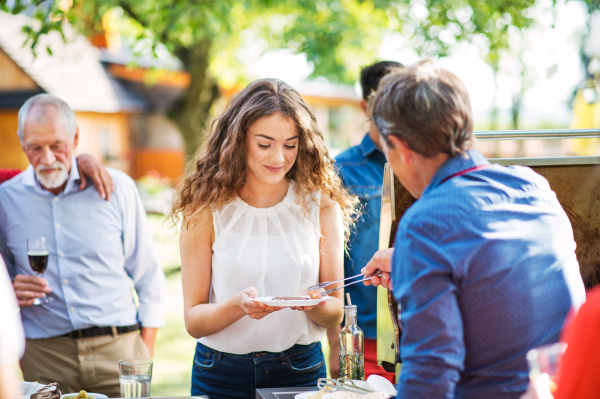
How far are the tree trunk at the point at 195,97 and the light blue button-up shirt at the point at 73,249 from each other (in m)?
7.14

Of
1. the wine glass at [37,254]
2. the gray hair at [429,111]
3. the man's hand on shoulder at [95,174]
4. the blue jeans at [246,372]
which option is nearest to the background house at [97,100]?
the man's hand on shoulder at [95,174]

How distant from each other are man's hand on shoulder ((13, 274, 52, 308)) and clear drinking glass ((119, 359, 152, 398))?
2.90ft

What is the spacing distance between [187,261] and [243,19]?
29.1ft

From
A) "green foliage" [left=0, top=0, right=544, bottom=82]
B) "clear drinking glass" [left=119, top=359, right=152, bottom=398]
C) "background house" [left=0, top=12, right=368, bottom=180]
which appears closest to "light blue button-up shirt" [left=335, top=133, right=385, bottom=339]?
"clear drinking glass" [left=119, top=359, right=152, bottom=398]

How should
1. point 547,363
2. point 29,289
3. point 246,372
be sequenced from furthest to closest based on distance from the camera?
1. point 29,289
2. point 246,372
3. point 547,363

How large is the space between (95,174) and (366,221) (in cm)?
151

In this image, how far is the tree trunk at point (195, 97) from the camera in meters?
10.4

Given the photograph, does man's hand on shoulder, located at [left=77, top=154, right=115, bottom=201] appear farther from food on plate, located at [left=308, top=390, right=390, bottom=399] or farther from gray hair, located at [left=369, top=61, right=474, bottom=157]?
gray hair, located at [left=369, top=61, right=474, bottom=157]

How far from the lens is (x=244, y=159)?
2.50 meters

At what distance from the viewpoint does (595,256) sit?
2.23 metres

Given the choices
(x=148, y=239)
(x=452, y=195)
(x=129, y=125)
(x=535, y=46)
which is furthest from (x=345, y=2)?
(x=129, y=125)

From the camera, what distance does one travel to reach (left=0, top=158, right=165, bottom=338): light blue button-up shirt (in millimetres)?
2977

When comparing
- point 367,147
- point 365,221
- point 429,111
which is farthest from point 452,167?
point 367,147

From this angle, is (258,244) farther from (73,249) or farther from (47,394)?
(73,249)
